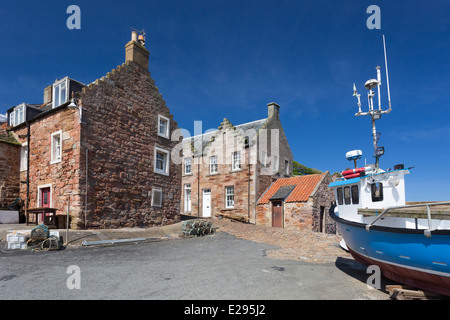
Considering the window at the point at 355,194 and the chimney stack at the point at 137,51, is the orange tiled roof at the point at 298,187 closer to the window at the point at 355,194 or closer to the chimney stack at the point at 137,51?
the window at the point at 355,194

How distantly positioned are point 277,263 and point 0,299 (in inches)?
271

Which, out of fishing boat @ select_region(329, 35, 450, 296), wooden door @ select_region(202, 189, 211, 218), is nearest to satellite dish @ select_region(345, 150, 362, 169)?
fishing boat @ select_region(329, 35, 450, 296)

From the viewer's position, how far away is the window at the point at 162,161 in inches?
762

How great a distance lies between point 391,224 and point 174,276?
5711 millimetres

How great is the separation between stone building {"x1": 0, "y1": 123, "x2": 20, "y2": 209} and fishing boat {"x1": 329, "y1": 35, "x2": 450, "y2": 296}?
17573mm

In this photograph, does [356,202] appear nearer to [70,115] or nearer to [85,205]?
[85,205]

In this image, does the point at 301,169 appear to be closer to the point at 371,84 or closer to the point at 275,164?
the point at 275,164

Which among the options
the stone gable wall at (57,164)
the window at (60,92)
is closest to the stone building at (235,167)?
the stone gable wall at (57,164)

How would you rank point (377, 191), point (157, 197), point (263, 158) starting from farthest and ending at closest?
1. point (263, 158)
2. point (157, 197)
3. point (377, 191)

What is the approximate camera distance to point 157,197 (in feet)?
62.2

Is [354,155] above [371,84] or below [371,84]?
below

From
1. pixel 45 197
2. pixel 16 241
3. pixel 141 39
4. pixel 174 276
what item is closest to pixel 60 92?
pixel 45 197

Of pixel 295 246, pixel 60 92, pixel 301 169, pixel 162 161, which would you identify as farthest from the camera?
pixel 301 169

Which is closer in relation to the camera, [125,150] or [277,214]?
[125,150]
